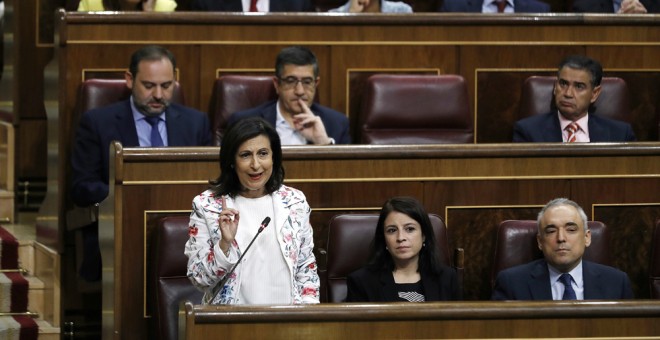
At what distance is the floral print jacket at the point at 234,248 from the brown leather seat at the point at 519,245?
39cm

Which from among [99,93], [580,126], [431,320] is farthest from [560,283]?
[99,93]

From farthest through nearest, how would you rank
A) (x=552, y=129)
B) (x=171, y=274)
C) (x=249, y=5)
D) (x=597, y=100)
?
(x=249, y=5), (x=597, y=100), (x=552, y=129), (x=171, y=274)

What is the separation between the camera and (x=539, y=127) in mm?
2393

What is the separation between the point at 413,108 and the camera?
2434mm

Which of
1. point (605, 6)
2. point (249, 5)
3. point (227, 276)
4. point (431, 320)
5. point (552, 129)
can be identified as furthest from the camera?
point (605, 6)

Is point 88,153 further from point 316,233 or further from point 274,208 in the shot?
point 274,208

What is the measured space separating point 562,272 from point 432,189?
24cm

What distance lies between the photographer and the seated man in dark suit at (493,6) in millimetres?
2850

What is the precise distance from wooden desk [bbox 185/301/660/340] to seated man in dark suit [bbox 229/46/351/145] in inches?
29.3

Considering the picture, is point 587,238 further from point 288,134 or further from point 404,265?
point 288,134

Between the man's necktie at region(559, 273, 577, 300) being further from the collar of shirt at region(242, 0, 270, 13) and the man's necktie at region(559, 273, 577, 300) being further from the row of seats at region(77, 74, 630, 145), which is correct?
the collar of shirt at region(242, 0, 270, 13)

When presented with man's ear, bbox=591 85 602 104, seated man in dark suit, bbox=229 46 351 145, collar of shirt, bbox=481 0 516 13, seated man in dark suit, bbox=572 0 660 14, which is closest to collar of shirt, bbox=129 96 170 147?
seated man in dark suit, bbox=229 46 351 145

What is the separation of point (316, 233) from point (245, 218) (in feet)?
0.98

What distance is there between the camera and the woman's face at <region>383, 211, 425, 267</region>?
1.88 meters
